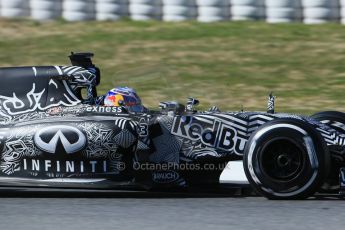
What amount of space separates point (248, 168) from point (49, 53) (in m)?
8.87

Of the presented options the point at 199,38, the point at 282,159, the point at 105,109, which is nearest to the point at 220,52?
the point at 199,38

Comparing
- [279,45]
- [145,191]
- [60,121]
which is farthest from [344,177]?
[279,45]

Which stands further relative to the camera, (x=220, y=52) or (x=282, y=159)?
(x=220, y=52)

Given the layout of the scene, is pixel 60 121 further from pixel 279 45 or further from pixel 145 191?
pixel 279 45

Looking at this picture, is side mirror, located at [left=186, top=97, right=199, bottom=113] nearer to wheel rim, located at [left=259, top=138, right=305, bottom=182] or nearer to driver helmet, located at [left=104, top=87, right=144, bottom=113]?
driver helmet, located at [left=104, top=87, right=144, bottom=113]

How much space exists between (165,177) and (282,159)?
Result: 962 mm

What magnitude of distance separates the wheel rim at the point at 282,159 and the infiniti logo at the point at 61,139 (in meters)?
1.47

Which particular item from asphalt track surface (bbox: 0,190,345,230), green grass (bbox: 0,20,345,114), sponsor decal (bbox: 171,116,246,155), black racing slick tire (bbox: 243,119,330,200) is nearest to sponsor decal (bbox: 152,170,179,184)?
asphalt track surface (bbox: 0,190,345,230)

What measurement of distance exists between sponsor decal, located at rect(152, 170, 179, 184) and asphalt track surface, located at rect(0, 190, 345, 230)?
0.15 m

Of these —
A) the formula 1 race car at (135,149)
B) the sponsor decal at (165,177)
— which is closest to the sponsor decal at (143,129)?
the formula 1 race car at (135,149)

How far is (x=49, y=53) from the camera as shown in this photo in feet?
49.8

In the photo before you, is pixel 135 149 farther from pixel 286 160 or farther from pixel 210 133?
pixel 286 160

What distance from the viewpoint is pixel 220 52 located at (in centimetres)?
1477

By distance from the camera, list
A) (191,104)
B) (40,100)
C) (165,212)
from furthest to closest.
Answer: (40,100), (191,104), (165,212)
